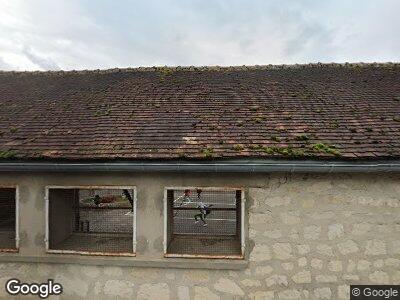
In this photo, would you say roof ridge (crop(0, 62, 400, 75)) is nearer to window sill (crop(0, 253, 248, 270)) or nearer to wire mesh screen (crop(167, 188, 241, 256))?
wire mesh screen (crop(167, 188, 241, 256))

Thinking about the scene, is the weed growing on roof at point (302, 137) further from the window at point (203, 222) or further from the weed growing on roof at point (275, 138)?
the window at point (203, 222)

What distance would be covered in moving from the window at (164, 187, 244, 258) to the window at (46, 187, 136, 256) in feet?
2.39

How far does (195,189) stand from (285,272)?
1.93 meters

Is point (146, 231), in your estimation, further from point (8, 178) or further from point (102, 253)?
point (8, 178)

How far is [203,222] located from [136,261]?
2211mm

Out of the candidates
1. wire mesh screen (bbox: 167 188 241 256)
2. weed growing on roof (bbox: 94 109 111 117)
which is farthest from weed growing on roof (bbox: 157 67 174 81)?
wire mesh screen (bbox: 167 188 241 256)

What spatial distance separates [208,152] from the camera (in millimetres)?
5195

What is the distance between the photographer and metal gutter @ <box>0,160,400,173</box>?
16.1ft

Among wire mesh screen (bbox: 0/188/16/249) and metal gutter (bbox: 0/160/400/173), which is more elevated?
metal gutter (bbox: 0/160/400/173)

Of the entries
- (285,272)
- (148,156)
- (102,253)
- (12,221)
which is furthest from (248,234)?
(12,221)

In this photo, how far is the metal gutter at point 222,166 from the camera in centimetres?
492

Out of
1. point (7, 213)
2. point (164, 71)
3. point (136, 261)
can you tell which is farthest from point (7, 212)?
point (164, 71)

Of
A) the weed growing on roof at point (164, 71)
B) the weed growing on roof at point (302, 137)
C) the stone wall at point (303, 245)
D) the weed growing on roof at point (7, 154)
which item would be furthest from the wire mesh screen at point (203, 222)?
the weed growing on roof at point (164, 71)

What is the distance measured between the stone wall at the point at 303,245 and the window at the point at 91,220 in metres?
0.86
